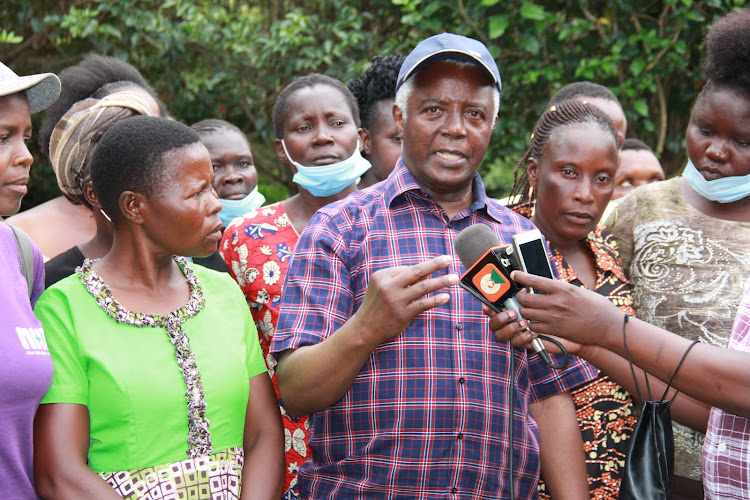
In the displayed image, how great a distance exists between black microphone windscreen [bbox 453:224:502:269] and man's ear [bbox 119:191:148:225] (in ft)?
4.02

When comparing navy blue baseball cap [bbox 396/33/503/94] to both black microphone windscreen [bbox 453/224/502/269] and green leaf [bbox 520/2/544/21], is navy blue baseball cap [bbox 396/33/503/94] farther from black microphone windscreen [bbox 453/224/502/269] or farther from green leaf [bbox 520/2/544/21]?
green leaf [bbox 520/2/544/21]

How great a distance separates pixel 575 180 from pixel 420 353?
1.41 metres

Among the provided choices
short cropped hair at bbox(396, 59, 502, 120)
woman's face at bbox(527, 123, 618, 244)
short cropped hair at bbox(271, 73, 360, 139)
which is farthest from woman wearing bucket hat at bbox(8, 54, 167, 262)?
woman's face at bbox(527, 123, 618, 244)

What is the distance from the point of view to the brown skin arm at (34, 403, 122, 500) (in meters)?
2.47

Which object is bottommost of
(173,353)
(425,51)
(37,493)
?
(37,493)

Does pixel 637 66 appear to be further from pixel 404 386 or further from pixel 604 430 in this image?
pixel 404 386

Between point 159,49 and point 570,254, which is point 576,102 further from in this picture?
point 159,49

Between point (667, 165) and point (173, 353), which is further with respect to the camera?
point (667, 165)

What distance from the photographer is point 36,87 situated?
9.70ft

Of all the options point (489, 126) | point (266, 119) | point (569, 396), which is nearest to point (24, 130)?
point (489, 126)

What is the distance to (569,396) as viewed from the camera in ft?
10.0

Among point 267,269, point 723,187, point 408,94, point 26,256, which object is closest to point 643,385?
point 723,187

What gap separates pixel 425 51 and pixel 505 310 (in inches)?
42.2

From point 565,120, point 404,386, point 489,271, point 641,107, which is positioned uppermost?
point 641,107
